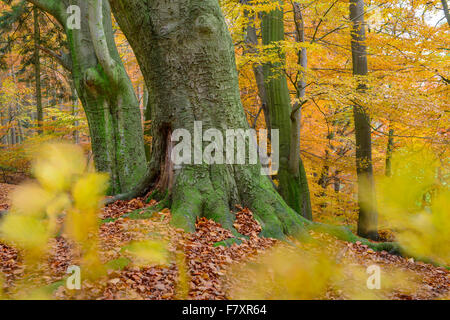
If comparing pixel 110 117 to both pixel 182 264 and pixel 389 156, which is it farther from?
pixel 389 156

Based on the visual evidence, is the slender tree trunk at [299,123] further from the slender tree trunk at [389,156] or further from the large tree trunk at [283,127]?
the slender tree trunk at [389,156]

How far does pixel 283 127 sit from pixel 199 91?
11.3 feet

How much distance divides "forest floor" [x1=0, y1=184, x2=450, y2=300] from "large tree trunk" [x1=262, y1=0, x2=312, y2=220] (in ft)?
8.51

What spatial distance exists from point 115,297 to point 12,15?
41.3ft

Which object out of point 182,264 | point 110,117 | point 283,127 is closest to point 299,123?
point 283,127

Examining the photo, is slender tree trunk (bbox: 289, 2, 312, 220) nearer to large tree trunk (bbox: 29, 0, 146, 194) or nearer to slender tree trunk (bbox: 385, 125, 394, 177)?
slender tree trunk (bbox: 385, 125, 394, 177)

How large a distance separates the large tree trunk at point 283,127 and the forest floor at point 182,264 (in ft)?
8.51

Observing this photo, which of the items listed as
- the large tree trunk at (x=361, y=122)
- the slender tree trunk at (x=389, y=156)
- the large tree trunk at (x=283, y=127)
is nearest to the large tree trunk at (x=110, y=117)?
the large tree trunk at (x=283, y=127)

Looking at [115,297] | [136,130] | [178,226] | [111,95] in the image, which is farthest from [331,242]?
[111,95]

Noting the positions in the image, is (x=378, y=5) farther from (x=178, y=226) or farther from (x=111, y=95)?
(x=178, y=226)

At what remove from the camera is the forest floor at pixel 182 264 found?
2107mm

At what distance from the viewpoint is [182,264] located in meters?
2.61

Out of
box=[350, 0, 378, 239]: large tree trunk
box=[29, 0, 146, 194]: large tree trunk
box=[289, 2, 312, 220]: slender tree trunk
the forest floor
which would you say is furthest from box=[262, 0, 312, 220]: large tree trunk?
box=[29, 0, 146, 194]: large tree trunk

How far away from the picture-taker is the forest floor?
83.0 inches
